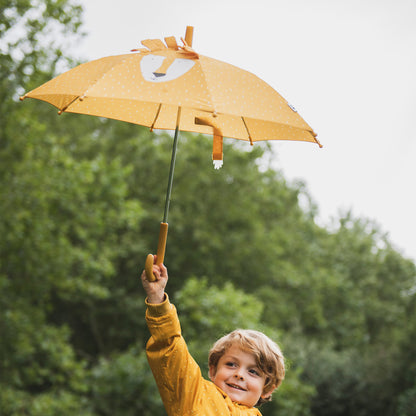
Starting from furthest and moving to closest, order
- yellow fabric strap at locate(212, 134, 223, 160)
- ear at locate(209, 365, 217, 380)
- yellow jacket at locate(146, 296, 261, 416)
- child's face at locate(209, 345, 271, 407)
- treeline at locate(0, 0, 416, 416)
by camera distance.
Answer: treeline at locate(0, 0, 416, 416) < yellow fabric strap at locate(212, 134, 223, 160) < ear at locate(209, 365, 217, 380) < child's face at locate(209, 345, 271, 407) < yellow jacket at locate(146, 296, 261, 416)

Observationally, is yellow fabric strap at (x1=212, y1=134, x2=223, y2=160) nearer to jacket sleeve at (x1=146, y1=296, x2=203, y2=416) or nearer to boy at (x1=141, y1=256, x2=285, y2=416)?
boy at (x1=141, y1=256, x2=285, y2=416)

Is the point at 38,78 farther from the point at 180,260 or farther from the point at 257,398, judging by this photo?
the point at 180,260

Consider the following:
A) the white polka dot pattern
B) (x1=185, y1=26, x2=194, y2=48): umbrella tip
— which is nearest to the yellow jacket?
the white polka dot pattern

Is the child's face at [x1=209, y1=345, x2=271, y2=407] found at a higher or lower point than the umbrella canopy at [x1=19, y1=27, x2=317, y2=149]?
lower

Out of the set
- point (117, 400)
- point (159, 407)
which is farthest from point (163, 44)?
point (117, 400)

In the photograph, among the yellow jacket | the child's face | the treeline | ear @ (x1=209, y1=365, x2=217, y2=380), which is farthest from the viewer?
the treeline

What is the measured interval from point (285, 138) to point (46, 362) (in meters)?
9.24

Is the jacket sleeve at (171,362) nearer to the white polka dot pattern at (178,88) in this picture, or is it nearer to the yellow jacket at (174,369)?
the yellow jacket at (174,369)

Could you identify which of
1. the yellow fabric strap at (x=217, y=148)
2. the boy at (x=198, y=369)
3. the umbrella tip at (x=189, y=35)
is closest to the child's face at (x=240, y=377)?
the boy at (x=198, y=369)

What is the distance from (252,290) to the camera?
15672 mm

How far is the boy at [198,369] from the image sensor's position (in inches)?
67.4

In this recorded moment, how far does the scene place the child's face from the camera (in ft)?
6.30

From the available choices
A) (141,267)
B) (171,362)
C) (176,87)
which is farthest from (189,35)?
(141,267)

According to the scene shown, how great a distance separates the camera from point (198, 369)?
1792mm
